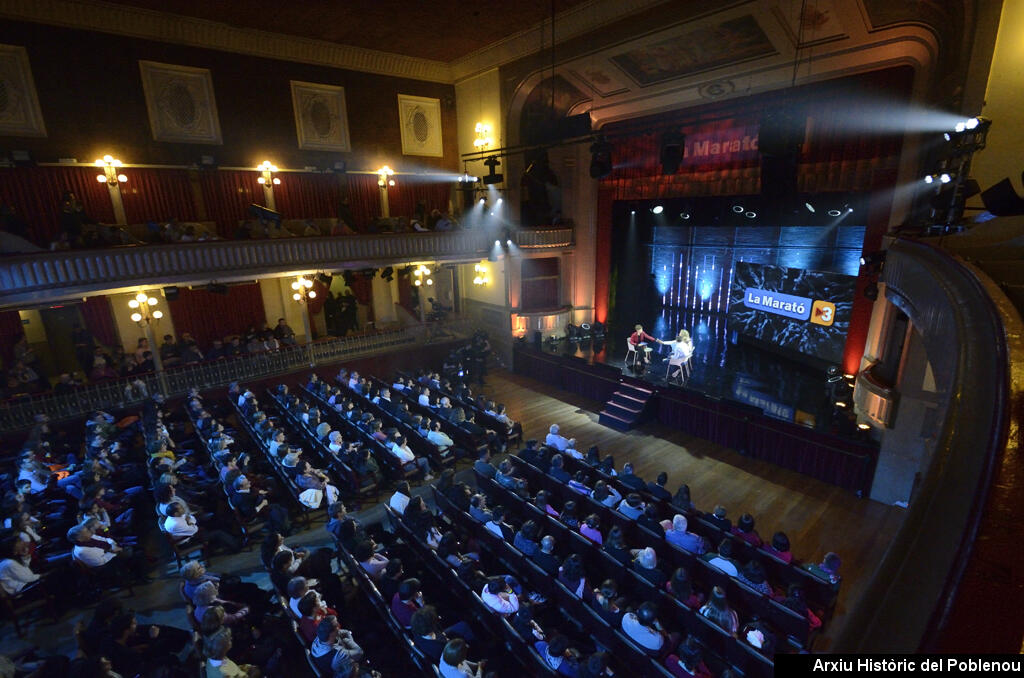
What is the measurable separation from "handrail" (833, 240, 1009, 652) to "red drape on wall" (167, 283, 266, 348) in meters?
16.6

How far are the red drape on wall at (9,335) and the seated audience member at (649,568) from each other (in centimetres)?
1604

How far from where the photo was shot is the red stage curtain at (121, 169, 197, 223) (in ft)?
41.1

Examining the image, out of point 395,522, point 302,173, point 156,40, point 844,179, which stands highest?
point 156,40

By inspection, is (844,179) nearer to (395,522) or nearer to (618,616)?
(618,616)

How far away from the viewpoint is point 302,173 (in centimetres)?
1488

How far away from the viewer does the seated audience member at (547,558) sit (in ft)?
18.6

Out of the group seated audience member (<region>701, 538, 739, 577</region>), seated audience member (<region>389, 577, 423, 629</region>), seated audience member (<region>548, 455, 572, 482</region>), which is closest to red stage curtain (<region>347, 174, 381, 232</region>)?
seated audience member (<region>548, 455, 572, 482</region>)

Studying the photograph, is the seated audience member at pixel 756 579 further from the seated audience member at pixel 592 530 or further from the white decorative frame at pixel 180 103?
the white decorative frame at pixel 180 103

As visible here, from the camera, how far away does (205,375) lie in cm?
1204

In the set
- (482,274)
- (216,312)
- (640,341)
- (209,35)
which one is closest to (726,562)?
(640,341)

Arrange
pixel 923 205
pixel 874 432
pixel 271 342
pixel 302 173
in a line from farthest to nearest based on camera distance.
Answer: pixel 302 173 < pixel 271 342 < pixel 923 205 < pixel 874 432

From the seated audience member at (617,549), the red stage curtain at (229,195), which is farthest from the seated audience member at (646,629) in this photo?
the red stage curtain at (229,195)

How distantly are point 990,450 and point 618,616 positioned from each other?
4.49 metres

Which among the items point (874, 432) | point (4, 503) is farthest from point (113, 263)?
point (874, 432)
